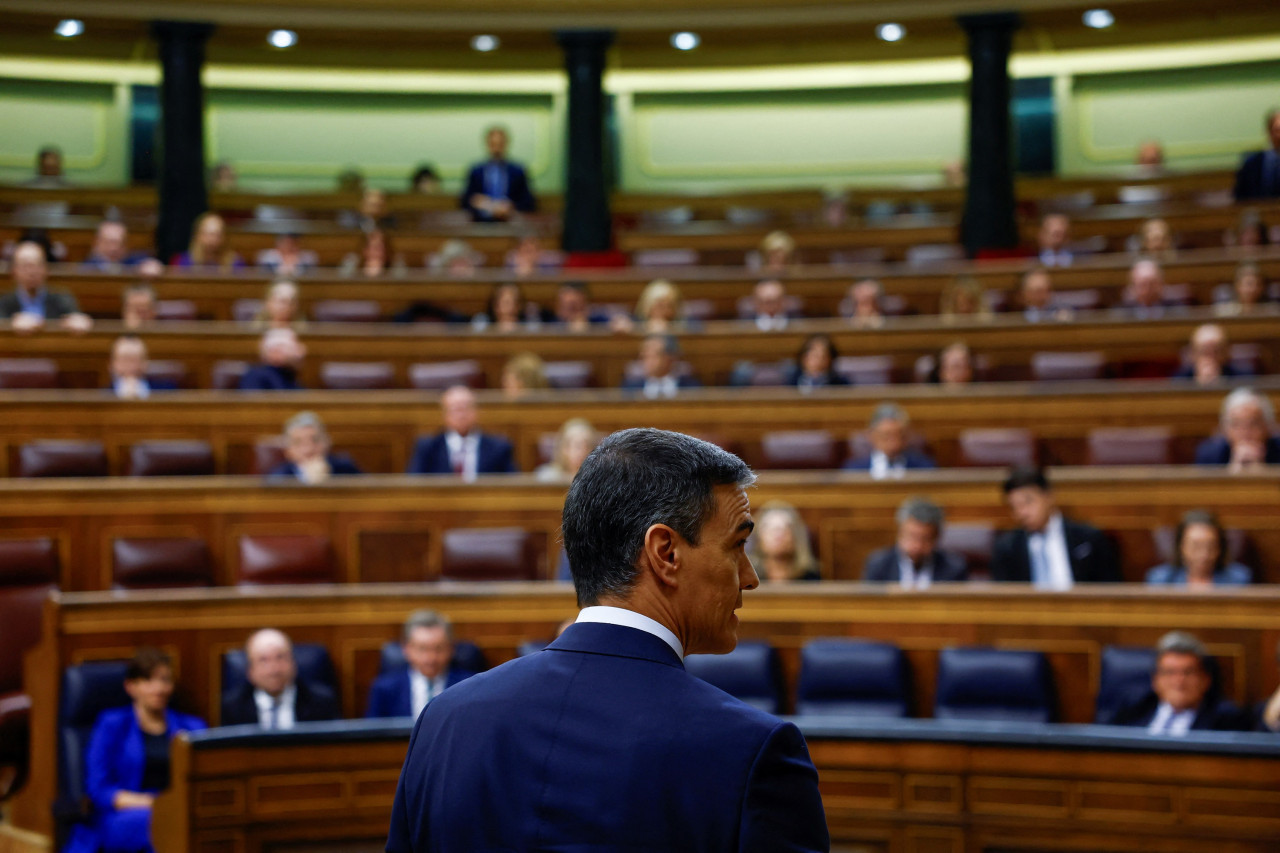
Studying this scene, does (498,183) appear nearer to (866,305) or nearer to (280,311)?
(280,311)

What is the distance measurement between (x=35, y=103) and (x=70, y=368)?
3.82 metres

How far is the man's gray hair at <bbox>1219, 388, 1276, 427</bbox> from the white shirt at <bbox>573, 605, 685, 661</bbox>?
8.78 ft

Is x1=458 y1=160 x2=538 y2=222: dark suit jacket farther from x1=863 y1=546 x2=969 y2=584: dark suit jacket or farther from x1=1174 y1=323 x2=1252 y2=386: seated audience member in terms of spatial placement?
x1=863 y1=546 x2=969 y2=584: dark suit jacket

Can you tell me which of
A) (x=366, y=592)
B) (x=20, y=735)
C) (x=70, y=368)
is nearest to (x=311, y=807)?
(x=366, y=592)

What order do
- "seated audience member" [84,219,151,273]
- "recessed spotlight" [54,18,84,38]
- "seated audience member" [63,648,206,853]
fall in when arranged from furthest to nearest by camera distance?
"recessed spotlight" [54,18,84,38]
"seated audience member" [84,219,151,273]
"seated audience member" [63,648,206,853]

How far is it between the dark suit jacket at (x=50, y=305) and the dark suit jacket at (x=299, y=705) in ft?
6.52

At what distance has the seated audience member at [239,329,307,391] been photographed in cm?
378

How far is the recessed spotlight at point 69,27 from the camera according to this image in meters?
5.71

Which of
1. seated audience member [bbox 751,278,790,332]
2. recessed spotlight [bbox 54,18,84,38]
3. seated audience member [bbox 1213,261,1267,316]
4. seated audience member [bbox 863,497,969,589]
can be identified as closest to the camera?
seated audience member [bbox 863,497,969,589]

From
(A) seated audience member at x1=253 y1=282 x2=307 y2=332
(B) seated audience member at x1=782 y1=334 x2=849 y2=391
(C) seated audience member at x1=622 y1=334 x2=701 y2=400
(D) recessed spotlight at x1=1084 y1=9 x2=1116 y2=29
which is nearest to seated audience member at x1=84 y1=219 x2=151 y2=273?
(A) seated audience member at x1=253 y1=282 x2=307 y2=332

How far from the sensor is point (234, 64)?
271 inches

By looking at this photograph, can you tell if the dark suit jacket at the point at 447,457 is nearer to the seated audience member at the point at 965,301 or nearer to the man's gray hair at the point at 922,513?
the man's gray hair at the point at 922,513

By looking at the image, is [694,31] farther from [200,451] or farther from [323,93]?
[200,451]

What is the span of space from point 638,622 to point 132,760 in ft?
6.80
